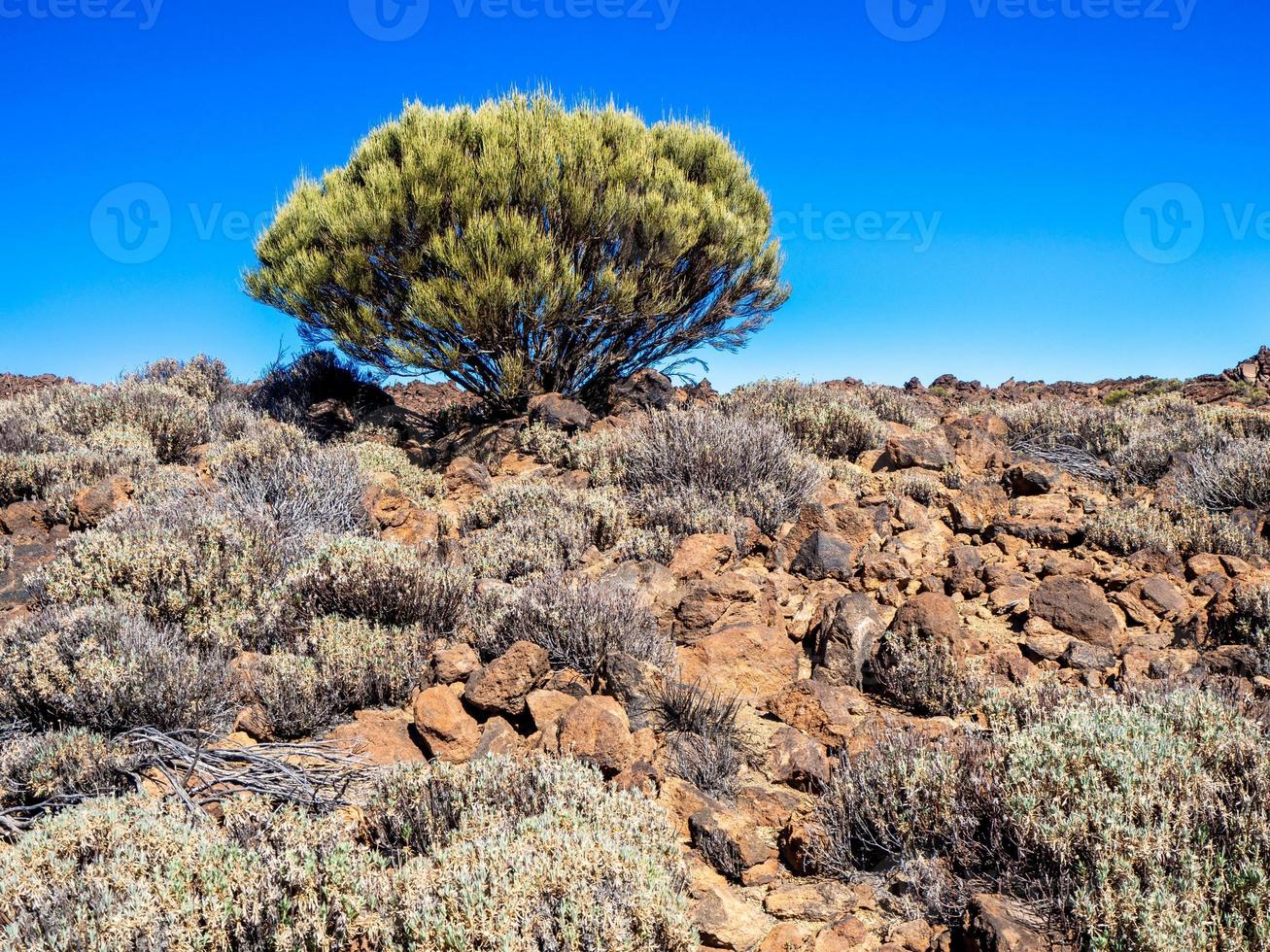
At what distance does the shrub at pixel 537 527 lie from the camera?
548 centimetres

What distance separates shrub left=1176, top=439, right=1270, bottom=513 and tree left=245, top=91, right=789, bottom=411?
617 cm

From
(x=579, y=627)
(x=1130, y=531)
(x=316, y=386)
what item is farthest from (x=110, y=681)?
(x=316, y=386)

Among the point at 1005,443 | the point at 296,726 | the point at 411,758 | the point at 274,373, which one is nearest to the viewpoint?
the point at 411,758

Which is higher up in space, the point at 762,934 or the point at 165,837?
the point at 165,837

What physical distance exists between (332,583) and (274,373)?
8.28 metres

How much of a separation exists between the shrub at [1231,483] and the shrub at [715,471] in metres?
2.84

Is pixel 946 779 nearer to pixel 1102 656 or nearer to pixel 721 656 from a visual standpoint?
pixel 721 656

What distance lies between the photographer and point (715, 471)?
21.9 feet

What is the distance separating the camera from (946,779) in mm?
2727

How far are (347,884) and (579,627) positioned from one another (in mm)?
1977

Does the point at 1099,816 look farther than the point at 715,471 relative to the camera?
No

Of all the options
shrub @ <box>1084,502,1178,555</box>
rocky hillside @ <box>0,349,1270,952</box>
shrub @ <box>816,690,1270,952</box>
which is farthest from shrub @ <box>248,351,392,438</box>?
shrub @ <box>816,690,1270,952</box>

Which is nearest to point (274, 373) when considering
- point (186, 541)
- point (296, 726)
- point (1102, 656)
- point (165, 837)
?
point (186, 541)

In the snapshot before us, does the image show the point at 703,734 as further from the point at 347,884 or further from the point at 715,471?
the point at 715,471
